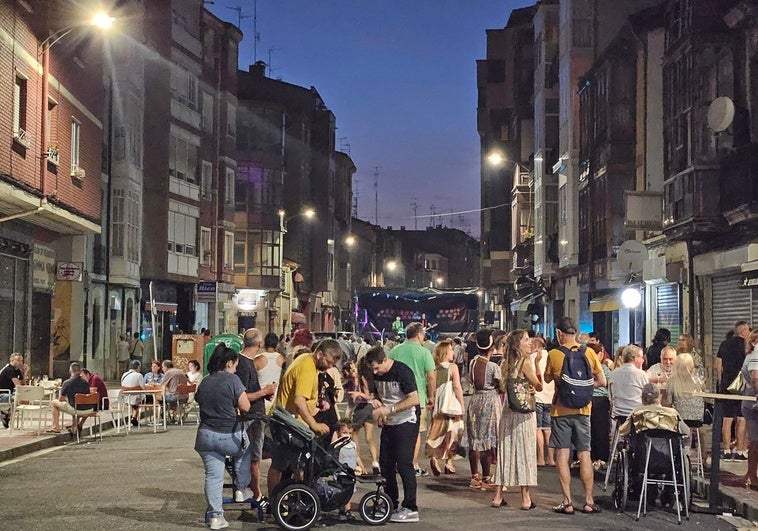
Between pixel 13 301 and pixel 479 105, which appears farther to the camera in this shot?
pixel 479 105

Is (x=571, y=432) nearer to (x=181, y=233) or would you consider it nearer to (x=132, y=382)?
(x=132, y=382)

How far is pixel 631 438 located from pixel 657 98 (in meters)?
20.2

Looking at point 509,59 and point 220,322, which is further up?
point 509,59

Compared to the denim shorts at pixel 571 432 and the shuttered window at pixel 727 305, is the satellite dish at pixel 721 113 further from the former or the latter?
the denim shorts at pixel 571 432

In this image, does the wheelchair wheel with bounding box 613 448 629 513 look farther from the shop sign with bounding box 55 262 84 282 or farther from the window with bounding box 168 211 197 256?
the window with bounding box 168 211 197 256

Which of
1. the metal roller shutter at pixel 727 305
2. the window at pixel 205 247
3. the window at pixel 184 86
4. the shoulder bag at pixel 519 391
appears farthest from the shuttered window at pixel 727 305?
the window at pixel 205 247

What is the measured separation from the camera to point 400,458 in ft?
34.0

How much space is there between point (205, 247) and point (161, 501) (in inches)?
1540

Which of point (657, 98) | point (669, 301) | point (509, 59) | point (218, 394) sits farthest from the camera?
point (509, 59)

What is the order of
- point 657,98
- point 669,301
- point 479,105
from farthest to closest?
1. point 479,105
2. point 657,98
3. point 669,301

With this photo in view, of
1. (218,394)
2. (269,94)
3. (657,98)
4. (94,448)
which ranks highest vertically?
(269,94)

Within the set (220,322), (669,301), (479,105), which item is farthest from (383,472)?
(479,105)

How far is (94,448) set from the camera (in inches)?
704

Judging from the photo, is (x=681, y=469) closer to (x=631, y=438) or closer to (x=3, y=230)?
(x=631, y=438)
